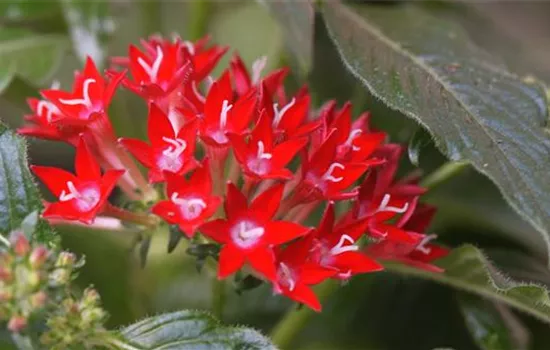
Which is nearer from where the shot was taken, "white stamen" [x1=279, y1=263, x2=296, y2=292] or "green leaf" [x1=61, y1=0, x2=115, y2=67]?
"white stamen" [x1=279, y1=263, x2=296, y2=292]

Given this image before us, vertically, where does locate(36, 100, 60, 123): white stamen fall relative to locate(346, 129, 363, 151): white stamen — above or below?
above

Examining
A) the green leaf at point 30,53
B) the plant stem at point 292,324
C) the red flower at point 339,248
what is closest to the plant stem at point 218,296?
the plant stem at point 292,324

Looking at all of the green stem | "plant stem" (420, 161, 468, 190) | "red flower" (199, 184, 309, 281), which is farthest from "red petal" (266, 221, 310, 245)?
the green stem

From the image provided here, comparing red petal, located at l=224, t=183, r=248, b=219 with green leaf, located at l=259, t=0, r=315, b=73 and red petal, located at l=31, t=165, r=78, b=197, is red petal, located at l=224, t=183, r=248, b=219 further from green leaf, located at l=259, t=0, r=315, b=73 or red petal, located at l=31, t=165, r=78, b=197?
green leaf, located at l=259, t=0, r=315, b=73

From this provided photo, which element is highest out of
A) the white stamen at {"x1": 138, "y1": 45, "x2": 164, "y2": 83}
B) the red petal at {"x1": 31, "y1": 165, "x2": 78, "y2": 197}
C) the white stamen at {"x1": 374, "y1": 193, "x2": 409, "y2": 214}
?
the white stamen at {"x1": 138, "y1": 45, "x2": 164, "y2": 83}

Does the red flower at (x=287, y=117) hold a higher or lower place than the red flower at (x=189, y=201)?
higher

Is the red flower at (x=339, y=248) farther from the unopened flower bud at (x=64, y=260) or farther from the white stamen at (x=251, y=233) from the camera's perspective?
the unopened flower bud at (x=64, y=260)
